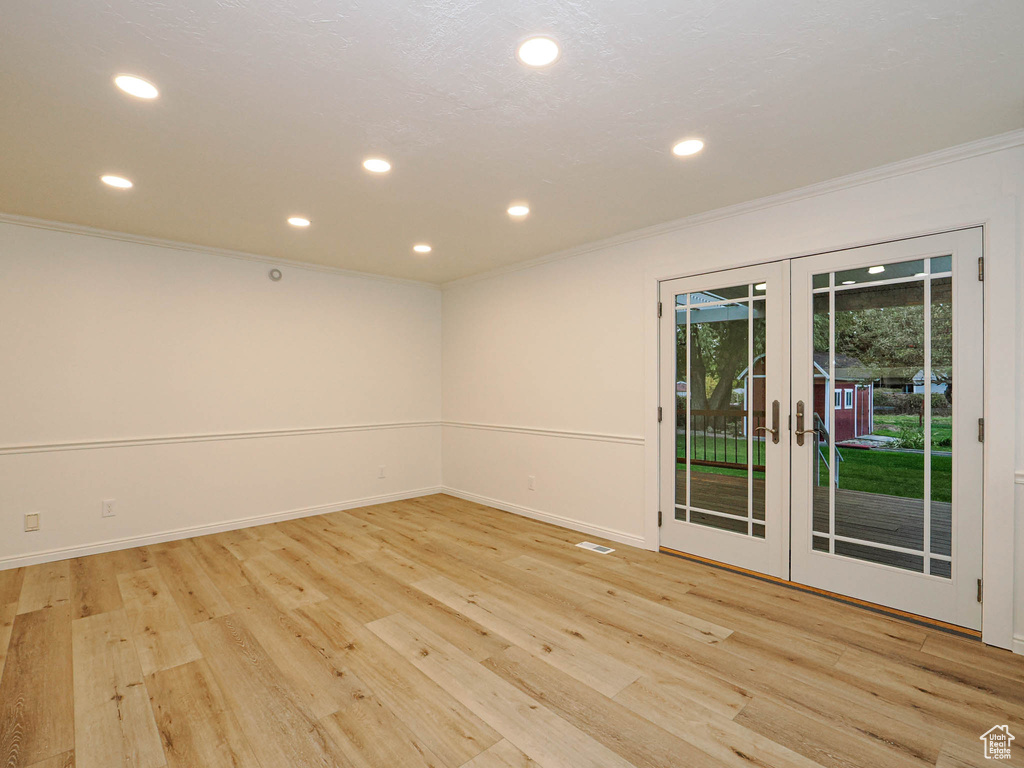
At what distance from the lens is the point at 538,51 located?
1891 millimetres

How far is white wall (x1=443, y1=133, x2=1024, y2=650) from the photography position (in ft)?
8.38

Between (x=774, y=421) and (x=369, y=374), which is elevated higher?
(x=369, y=374)

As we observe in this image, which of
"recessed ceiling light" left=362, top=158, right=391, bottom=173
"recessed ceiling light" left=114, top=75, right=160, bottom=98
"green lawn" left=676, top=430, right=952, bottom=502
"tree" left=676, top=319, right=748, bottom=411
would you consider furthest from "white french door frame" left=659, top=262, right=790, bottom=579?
"recessed ceiling light" left=114, top=75, right=160, bottom=98

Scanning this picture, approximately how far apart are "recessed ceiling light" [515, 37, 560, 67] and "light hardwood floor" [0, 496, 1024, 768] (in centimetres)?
264

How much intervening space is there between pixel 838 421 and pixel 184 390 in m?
5.26

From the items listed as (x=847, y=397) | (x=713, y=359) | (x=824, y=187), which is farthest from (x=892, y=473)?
(x=824, y=187)

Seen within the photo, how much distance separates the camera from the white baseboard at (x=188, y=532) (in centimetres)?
382

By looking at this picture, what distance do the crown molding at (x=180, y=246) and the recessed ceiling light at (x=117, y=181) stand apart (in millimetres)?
1229

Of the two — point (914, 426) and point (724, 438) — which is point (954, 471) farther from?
point (724, 438)

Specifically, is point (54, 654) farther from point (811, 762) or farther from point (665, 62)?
point (665, 62)

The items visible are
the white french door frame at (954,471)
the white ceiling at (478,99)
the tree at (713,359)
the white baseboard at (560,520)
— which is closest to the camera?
the white ceiling at (478,99)

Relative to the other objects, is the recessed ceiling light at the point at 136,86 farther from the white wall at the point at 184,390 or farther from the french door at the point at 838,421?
the french door at the point at 838,421

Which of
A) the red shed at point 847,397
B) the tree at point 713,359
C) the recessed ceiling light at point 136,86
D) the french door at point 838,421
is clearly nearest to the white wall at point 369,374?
A: the french door at point 838,421

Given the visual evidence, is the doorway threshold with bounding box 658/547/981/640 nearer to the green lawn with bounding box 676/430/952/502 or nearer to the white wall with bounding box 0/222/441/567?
the green lawn with bounding box 676/430/952/502
